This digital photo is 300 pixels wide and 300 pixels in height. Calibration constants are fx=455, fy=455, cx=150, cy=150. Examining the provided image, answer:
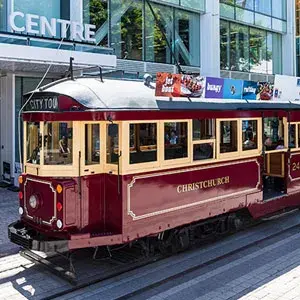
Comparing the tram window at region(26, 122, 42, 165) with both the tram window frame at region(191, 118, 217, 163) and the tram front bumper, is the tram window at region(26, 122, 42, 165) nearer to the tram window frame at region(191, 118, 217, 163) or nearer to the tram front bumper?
the tram front bumper

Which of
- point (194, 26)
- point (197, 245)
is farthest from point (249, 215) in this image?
point (194, 26)

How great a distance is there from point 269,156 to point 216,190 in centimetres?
304

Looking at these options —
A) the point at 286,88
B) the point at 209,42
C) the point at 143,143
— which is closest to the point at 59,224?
the point at 143,143

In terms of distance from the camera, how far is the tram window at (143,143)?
6.59 metres

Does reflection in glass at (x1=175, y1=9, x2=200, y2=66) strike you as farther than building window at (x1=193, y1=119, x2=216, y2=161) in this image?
Yes

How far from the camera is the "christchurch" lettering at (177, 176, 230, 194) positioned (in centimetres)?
729

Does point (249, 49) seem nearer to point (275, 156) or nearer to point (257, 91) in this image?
point (275, 156)

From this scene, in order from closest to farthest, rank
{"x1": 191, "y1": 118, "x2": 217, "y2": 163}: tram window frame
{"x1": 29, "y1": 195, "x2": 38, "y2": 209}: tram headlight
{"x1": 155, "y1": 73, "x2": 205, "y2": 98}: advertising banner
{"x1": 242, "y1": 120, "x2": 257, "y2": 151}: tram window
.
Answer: {"x1": 29, "y1": 195, "x2": 38, "y2": 209}: tram headlight
{"x1": 155, "y1": 73, "x2": 205, "y2": 98}: advertising banner
{"x1": 191, "y1": 118, "x2": 217, "y2": 163}: tram window frame
{"x1": 242, "y1": 120, "x2": 257, "y2": 151}: tram window

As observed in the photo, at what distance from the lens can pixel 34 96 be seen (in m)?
6.87

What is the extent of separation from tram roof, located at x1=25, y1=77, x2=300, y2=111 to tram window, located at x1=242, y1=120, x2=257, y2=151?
0.77 m

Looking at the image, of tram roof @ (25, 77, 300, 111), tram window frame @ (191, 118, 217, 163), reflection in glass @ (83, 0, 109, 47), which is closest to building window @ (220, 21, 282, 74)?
reflection in glass @ (83, 0, 109, 47)

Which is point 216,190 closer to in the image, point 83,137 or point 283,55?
point 83,137

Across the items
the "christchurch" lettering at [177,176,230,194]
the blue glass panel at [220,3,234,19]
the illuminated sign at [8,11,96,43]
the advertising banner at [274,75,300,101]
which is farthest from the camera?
the blue glass panel at [220,3,234,19]

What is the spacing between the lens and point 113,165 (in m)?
6.56
